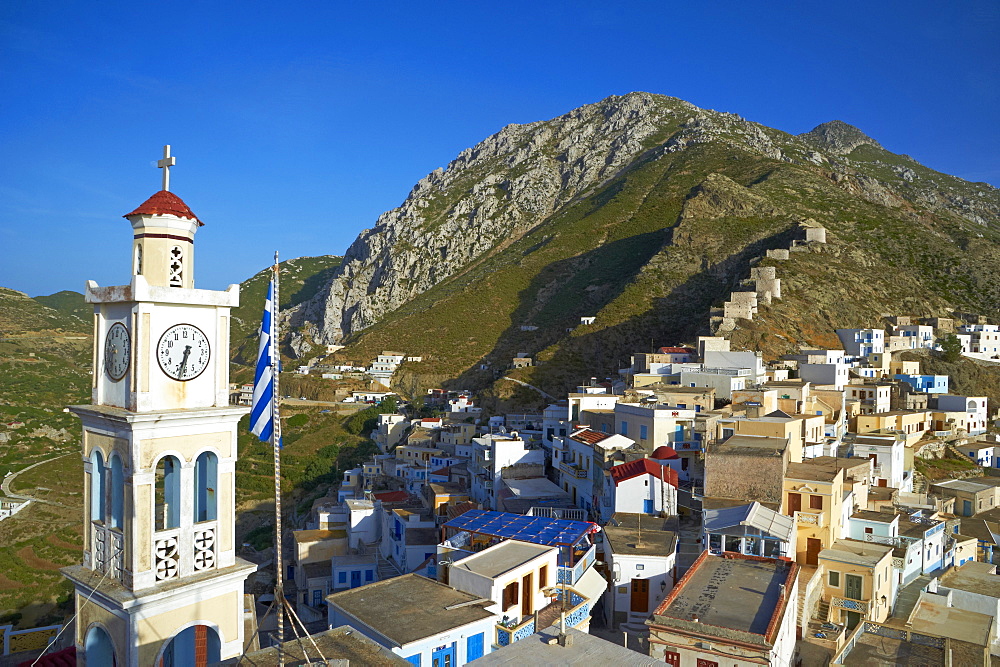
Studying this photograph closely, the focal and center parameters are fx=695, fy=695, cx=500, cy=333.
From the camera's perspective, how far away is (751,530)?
52.5 feet

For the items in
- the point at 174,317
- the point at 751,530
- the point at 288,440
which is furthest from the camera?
the point at 288,440

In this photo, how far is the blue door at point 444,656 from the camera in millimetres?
10312

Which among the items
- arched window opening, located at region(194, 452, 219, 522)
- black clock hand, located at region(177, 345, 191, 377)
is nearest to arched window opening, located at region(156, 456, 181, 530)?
arched window opening, located at region(194, 452, 219, 522)

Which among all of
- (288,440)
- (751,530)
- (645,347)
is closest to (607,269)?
(645,347)

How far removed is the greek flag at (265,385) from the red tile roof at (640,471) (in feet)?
53.7

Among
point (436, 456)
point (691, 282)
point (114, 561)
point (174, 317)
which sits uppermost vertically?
point (691, 282)

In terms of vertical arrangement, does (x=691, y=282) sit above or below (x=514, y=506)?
above

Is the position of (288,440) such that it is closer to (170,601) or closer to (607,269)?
(607,269)

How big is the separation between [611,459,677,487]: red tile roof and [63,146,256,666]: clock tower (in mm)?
15467

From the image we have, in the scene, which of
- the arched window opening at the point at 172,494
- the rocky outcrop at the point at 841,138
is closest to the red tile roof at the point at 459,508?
the arched window opening at the point at 172,494

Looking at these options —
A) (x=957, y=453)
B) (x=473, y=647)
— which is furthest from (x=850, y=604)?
(x=957, y=453)

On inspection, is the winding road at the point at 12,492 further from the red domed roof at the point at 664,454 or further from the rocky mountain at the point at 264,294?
the rocky mountain at the point at 264,294

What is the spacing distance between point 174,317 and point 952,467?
38360 millimetres

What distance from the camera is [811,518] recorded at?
17891 millimetres
